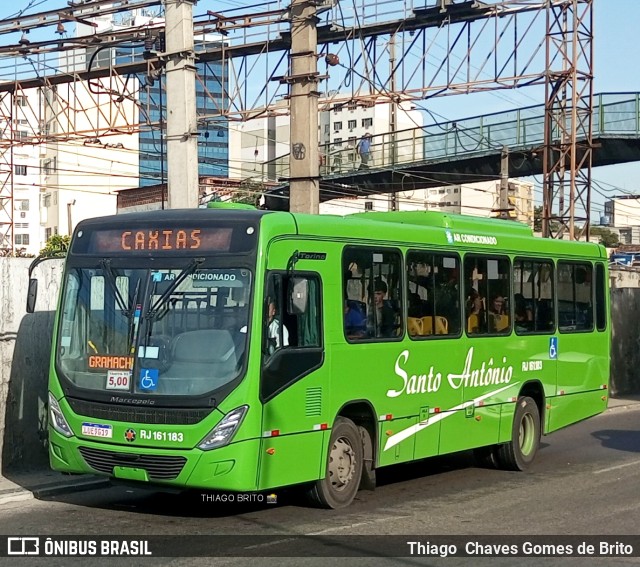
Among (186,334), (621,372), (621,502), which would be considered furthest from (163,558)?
(621,372)

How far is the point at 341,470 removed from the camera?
1036 centimetres

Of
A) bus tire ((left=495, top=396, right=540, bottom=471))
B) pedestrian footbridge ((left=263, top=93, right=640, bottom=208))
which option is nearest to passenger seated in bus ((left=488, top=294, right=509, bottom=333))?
bus tire ((left=495, top=396, right=540, bottom=471))

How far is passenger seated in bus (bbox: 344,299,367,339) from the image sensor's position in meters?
10.4

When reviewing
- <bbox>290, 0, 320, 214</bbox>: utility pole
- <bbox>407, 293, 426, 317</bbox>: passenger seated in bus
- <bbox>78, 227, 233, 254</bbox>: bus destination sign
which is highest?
<bbox>290, 0, 320, 214</bbox>: utility pole

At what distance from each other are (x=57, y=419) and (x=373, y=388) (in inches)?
124

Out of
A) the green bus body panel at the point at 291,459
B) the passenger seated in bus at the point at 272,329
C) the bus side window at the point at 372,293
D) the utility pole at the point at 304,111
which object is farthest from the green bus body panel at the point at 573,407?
the passenger seated in bus at the point at 272,329

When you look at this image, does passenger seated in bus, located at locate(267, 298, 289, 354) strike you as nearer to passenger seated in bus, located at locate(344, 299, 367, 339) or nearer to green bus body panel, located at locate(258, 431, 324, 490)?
green bus body panel, located at locate(258, 431, 324, 490)

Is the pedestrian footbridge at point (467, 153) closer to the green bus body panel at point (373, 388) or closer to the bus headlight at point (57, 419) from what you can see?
the green bus body panel at point (373, 388)

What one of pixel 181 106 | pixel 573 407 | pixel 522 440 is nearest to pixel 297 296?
pixel 522 440

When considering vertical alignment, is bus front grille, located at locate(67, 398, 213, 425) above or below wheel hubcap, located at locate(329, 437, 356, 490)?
above

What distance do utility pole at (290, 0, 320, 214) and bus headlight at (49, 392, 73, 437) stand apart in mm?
8199

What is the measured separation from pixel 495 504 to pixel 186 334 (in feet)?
12.9

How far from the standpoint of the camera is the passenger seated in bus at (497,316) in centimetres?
1302

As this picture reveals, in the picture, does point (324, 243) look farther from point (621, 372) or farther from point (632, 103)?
point (632, 103)
